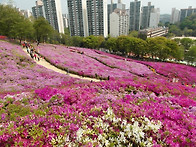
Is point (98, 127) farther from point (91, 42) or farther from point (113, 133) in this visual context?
point (91, 42)

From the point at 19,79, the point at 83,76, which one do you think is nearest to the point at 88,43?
the point at 83,76

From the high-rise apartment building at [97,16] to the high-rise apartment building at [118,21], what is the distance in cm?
1212

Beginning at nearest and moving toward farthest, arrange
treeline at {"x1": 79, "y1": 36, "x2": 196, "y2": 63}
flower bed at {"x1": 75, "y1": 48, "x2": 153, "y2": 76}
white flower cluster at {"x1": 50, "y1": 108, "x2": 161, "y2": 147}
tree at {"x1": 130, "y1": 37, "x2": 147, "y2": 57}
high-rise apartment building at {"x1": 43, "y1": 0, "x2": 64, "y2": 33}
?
white flower cluster at {"x1": 50, "y1": 108, "x2": 161, "y2": 147}
flower bed at {"x1": 75, "y1": 48, "x2": 153, "y2": 76}
treeline at {"x1": 79, "y1": 36, "x2": 196, "y2": 63}
tree at {"x1": 130, "y1": 37, "x2": 147, "y2": 57}
high-rise apartment building at {"x1": 43, "y1": 0, "x2": 64, "y2": 33}

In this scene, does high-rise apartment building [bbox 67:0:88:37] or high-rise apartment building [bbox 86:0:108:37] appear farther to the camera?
high-rise apartment building [bbox 67:0:88:37]

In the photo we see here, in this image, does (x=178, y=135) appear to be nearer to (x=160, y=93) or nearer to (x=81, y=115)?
(x=81, y=115)

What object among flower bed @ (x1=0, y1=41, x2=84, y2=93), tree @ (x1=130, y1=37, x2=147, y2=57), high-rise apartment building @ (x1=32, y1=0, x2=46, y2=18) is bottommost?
flower bed @ (x1=0, y1=41, x2=84, y2=93)

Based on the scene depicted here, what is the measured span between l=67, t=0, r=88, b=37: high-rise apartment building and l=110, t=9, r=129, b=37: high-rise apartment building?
24652 millimetres

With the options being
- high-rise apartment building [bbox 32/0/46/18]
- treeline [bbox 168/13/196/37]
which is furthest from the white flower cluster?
treeline [bbox 168/13/196/37]

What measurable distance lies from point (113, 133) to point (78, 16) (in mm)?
115097

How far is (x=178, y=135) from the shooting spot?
486 cm

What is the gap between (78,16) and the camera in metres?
108

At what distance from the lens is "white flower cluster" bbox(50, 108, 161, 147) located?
444cm

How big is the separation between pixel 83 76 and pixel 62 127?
56.4ft

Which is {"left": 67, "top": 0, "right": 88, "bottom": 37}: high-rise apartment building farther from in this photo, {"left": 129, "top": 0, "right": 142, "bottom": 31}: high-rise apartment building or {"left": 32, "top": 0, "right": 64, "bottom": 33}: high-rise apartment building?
{"left": 129, "top": 0, "right": 142, "bottom": 31}: high-rise apartment building
